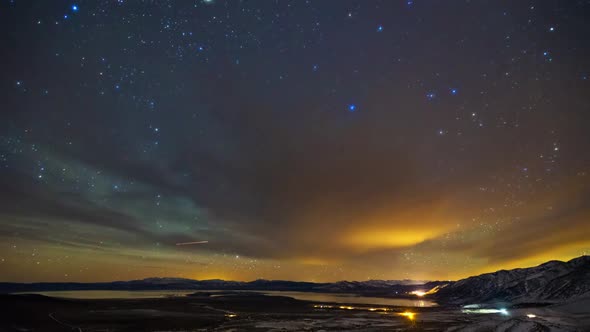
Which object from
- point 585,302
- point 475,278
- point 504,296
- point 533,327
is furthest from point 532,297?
point 533,327

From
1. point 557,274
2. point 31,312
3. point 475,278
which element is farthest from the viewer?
point 475,278

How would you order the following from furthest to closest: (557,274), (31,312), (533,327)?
(557,274) → (31,312) → (533,327)

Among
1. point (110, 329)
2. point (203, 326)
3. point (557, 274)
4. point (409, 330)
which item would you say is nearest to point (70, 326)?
point (110, 329)

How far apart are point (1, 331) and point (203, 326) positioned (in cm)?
1932

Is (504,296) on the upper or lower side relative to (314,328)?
lower

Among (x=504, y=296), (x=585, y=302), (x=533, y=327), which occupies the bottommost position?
(x=504, y=296)

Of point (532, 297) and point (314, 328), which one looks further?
point (532, 297)

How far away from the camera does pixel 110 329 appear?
34750 millimetres

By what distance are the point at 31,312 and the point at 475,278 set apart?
177 m

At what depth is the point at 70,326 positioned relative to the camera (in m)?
35.4

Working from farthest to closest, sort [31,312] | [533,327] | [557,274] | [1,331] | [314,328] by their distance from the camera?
[557,274] → [31,312] → [314,328] → [533,327] → [1,331]

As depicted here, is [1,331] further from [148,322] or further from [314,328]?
[314,328]

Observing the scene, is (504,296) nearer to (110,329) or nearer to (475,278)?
(475,278)

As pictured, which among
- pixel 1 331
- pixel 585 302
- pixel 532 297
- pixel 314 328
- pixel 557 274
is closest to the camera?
pixel 1 331
